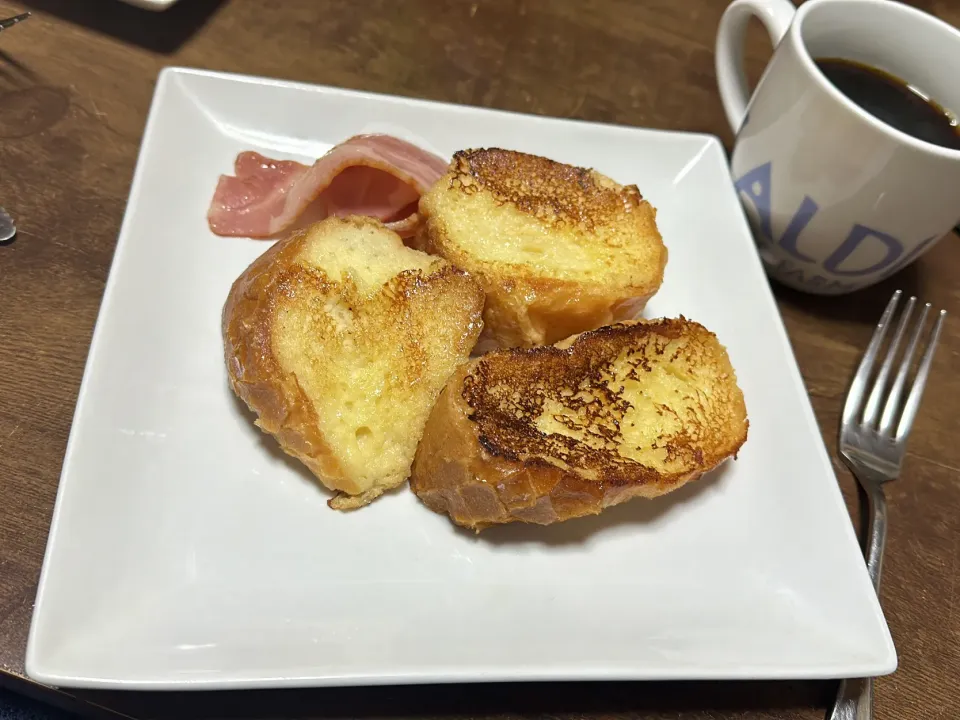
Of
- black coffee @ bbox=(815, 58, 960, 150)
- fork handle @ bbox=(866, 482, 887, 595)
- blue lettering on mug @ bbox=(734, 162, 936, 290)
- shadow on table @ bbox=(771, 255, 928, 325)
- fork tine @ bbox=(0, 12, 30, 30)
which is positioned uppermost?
black coffee @ bbox=(815, 58, 960, 150)

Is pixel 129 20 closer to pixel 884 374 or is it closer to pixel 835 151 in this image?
pixel 835 151

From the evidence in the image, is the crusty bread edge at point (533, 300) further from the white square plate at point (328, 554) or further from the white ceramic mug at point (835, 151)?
the white ceramic mug at point (835, 151)

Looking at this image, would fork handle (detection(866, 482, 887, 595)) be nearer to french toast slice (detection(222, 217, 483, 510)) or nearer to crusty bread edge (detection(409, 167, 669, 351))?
crusty bread edge (detection(409, 167, 669, 351))

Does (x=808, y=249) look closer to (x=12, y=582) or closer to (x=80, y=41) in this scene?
(x=12, y=582)

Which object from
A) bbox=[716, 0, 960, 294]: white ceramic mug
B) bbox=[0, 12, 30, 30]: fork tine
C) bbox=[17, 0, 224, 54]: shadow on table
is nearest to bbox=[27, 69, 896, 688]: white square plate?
bbox=[716, 0, 960, 294]: white ceramic mug

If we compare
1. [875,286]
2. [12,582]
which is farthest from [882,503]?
[12,582]

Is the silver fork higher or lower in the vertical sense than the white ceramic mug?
lower

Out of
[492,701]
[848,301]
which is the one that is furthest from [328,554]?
[848,301]
